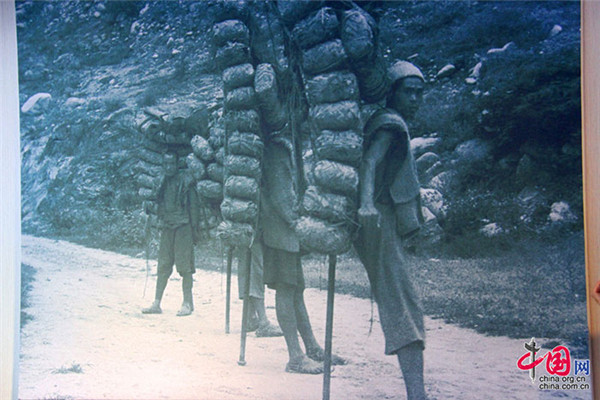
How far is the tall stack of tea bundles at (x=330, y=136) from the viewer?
2.97 m

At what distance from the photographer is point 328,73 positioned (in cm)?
303

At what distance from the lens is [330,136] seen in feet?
9.85

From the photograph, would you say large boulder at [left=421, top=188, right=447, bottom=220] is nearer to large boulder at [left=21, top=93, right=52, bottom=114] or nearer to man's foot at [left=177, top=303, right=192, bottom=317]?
man's foot at [left=177, top=303, right=192, bottom=317]

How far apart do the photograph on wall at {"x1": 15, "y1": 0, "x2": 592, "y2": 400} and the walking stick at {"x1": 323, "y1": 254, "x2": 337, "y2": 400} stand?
0.05 feet

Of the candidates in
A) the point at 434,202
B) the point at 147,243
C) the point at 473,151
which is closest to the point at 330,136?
the point at 434,202

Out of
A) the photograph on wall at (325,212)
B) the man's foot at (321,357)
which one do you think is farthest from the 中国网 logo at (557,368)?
the man's foot at (321,357)

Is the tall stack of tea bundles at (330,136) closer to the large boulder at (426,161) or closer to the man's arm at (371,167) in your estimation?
the man's arm at (371,167)

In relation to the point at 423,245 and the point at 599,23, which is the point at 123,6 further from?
the point at 599,23

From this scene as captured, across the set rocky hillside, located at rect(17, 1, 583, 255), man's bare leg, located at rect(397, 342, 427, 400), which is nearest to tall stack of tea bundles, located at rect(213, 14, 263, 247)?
rocky hillside, located at rect(17, 1, 583, 255)

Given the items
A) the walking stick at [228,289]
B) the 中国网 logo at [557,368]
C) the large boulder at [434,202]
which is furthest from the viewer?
the walking stick at [228,289]

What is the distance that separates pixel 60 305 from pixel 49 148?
3.53 feet

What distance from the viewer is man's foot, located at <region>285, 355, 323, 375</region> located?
3.13 meters

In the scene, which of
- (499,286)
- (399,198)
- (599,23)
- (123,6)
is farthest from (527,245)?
(123,6)

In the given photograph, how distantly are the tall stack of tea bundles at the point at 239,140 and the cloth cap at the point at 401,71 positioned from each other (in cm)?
82
